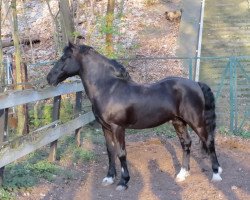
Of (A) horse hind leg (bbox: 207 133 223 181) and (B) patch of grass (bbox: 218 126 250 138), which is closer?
(A) horse hind leg (bbox: 207 133 223 181)

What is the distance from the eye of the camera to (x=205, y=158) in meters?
7.77

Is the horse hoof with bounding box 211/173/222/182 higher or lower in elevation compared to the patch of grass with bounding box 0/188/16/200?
lower

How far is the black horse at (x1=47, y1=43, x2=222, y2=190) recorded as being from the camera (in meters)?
6.62

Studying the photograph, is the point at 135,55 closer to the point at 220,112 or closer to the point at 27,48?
the point at 27,48

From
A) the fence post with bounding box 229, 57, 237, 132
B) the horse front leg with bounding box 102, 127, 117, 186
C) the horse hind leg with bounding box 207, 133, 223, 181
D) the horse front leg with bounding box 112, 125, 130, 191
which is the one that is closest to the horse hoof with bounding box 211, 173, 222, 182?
the horse hind leg with bounding box 207, 133, 223, 181

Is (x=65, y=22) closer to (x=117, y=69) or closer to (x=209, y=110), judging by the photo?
(x=117, y=69)

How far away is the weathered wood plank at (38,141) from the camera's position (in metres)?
5.89

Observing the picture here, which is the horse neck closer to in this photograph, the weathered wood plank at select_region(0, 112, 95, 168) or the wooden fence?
the wooden fence

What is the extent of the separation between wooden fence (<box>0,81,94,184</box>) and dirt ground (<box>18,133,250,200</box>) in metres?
0.53

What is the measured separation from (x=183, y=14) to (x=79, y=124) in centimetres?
1340

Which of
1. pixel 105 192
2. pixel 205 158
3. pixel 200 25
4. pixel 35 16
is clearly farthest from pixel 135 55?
pixel 105 192

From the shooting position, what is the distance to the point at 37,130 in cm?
682

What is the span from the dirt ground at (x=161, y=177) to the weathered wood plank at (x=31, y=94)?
117 centimetres

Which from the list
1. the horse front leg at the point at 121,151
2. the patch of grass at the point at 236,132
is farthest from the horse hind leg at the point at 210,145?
the patch of grass at the point at 236,132
